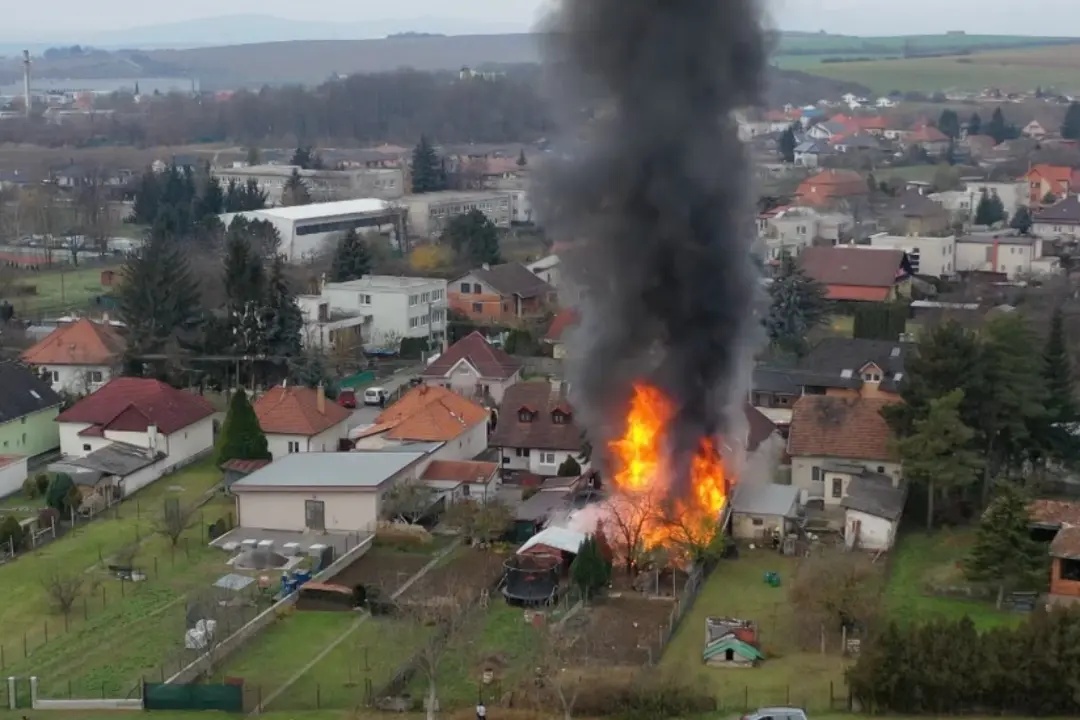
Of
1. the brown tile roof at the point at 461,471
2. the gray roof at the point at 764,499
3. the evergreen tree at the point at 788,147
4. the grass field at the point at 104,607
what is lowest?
the grass field at the point at 104,607

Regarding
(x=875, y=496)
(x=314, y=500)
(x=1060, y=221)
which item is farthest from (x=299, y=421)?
(x=1060, y=221)

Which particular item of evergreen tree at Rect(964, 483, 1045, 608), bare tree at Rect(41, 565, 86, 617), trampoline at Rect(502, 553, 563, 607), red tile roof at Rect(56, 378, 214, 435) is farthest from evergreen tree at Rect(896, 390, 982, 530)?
red tile roof at Rect(56, 378, 214, 435)

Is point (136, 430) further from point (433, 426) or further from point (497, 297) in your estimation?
point (497, 297)

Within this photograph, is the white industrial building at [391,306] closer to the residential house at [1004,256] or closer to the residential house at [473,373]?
the residential house at [473,373]

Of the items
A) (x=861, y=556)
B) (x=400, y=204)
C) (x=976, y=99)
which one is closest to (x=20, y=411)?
(x=861, y=556)

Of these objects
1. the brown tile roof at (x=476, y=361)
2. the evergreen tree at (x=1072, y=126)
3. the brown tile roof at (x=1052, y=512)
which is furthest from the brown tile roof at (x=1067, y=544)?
the evergreen tree at (x=1072, y=126)

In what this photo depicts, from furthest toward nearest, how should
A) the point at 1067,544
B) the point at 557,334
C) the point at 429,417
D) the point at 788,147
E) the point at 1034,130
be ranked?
the point at 1034,130
the point at 788,147
the point at 557,334
the point at 429,417
the point at 1067,544
